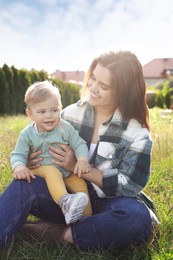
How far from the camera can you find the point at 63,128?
2572 millimetres

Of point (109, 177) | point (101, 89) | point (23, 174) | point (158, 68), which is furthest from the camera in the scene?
point (158, 68)

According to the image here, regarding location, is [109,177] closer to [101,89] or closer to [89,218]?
[89,218]

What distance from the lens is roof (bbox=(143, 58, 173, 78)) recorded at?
167 ft

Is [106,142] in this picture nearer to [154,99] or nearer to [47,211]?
[47,211]

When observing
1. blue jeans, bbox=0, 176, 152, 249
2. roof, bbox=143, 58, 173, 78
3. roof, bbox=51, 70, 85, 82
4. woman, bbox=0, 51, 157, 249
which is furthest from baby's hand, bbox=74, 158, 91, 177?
roof, bbox=143, 58, 173, 78

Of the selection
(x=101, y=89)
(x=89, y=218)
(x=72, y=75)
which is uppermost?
(x=101, y=89)

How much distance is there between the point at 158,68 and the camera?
51.4 m

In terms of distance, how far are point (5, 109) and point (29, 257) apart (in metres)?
11.9

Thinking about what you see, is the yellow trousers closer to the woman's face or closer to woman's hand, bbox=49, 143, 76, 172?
woman's hand, bbox=49, 143, 76, 172

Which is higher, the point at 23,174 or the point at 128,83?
the point at 128,83

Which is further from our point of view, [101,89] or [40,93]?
[101,89]

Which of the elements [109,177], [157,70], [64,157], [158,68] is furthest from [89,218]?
[158,68]

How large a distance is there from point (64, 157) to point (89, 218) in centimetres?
38

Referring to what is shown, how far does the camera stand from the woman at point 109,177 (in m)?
2.35
